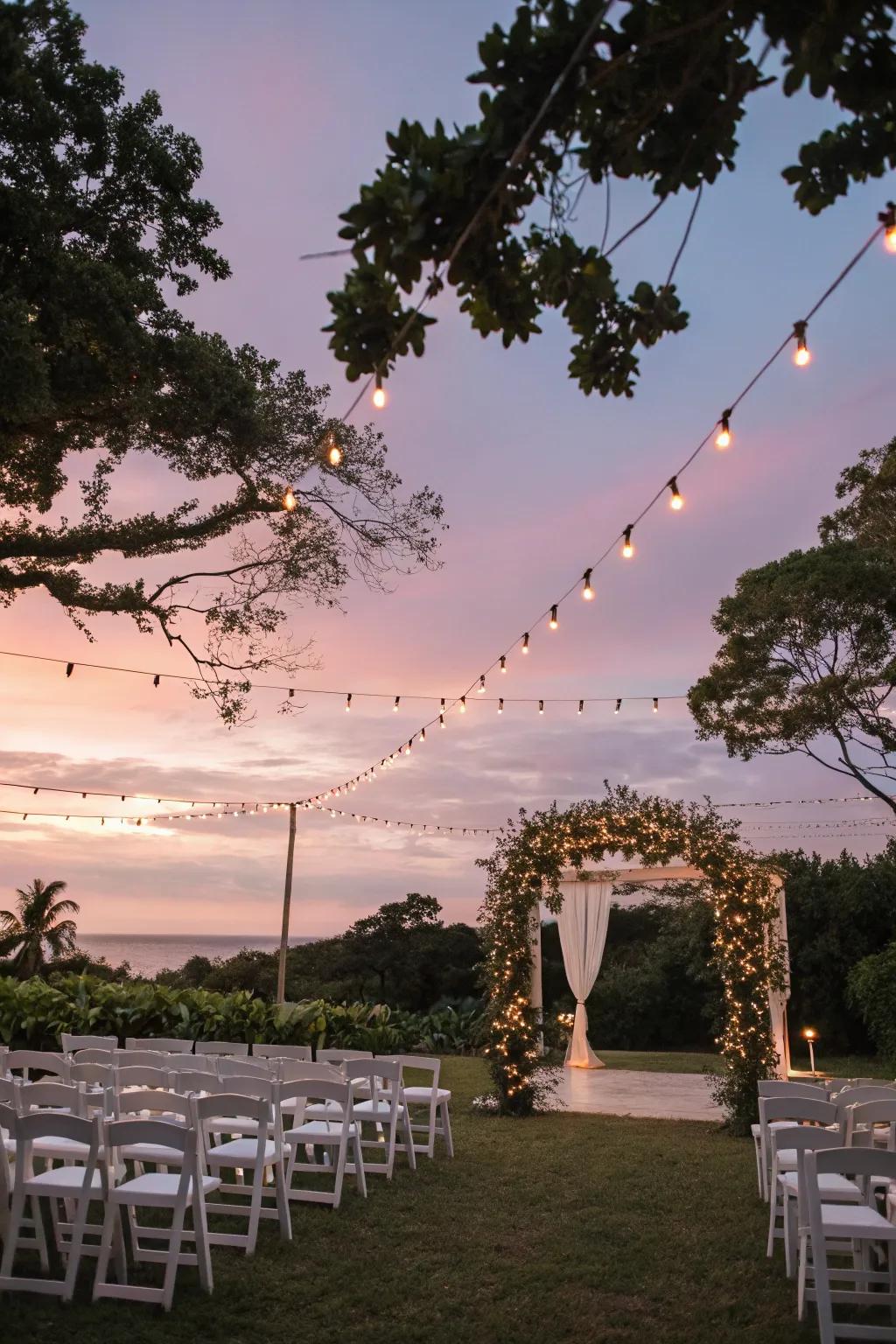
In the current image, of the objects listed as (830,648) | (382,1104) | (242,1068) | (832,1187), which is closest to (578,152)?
(832,1187)

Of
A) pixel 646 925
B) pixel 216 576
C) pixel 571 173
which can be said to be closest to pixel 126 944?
pixel 646 925

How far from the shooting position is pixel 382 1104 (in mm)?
6348

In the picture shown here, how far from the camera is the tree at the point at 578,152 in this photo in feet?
6.59


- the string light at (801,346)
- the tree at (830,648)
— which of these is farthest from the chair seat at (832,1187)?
the tree at (830,648)

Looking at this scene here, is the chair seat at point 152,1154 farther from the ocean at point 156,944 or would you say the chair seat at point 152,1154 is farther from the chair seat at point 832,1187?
the ocean at point 156,944

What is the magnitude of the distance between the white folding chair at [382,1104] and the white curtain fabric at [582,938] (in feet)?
22.0

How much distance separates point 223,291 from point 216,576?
97.2 inches

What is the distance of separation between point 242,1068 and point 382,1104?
45.3 inches

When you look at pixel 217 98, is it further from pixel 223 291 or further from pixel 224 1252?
pixel 224 1252

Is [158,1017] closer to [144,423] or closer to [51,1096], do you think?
[144,423]

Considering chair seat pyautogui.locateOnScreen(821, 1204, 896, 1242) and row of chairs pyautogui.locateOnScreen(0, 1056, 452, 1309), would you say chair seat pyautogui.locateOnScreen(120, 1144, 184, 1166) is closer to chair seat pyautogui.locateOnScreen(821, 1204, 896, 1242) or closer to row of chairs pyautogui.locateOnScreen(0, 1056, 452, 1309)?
A: row of chairs pyautogui.locateOnScreen(0, 1056, 452, 1309)

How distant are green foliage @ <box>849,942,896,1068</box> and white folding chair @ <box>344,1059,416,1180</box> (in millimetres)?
5473

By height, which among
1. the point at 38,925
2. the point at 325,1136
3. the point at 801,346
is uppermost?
the point at 801,346

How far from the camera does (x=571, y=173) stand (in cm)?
239
